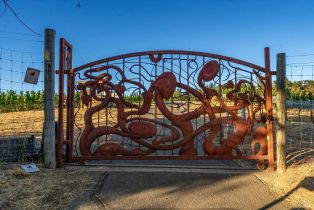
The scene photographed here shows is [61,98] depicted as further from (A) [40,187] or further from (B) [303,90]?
(B) [303,90]

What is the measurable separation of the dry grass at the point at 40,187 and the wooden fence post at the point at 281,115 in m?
2.96

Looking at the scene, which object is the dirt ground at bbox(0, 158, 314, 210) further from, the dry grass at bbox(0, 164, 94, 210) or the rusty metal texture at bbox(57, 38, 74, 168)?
the rusty metal texture at bbox(57, 38, 74, 168)

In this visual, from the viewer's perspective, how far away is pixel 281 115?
195 inches

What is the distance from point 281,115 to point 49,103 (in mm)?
3753

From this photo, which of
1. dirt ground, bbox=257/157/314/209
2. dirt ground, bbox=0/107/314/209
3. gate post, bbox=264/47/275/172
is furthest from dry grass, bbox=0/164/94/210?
gate post, bbox=264/47/275/172

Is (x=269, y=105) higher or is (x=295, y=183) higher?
(x=269, y=105)

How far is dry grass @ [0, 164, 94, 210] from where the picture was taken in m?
3.51

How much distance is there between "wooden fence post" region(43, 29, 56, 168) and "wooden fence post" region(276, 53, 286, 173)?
11.9 feet

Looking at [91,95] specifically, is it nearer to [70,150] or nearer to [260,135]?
[70,150]

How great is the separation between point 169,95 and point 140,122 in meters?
0.68

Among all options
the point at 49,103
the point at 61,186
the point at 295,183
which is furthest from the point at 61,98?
the point at 295,183

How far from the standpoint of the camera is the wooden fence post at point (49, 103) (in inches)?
198

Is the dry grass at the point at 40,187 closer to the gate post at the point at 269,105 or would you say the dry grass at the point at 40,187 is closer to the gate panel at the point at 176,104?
the gate panel at the point at 176,104

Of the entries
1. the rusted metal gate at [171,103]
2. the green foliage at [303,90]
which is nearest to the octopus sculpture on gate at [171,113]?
the rusted metal gate at [171,103]
